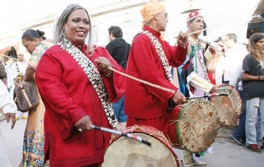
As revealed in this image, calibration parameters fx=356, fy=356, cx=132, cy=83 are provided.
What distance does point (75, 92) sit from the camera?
2602 millimetres

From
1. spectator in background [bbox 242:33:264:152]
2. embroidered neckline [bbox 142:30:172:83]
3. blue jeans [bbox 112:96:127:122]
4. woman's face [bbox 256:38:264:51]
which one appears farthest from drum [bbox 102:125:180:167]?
woman's face [bbox 256:38:264:51]

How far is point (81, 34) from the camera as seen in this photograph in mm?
2721

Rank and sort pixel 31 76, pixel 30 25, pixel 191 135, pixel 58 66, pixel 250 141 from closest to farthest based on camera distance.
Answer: pixel 58 66
pixel 191 135
pixel 31 76
pixel 250 141
pixel 30 25

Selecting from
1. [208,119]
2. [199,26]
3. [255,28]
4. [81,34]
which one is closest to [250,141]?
[199,26]

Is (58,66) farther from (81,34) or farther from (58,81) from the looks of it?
(81,34)

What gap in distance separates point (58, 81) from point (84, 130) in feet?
1.36

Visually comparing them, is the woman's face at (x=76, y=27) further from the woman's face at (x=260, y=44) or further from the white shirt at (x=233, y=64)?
the white shirt at (x=233, y=64)

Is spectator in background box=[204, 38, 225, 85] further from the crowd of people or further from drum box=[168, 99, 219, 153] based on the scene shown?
drum box=[168, 99, 219, 153]

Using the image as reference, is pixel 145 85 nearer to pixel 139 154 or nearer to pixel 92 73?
pixel 92 73

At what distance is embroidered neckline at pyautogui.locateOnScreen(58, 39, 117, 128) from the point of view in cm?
266

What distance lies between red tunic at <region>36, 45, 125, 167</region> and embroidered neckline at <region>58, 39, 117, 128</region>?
3 cm

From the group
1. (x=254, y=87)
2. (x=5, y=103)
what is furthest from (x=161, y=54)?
(x=254, y=87)

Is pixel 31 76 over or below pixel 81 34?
below

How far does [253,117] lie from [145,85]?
3661 mm
